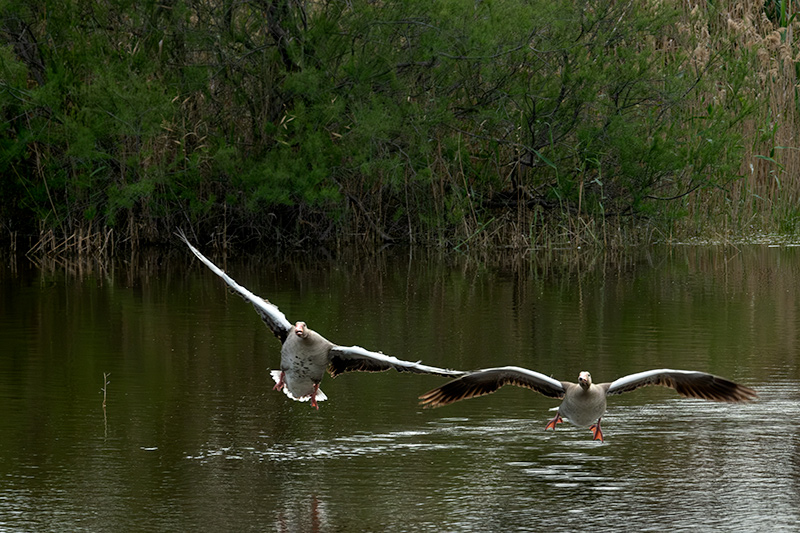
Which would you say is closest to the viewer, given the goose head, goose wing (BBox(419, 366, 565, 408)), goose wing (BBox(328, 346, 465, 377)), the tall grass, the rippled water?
the rippled water

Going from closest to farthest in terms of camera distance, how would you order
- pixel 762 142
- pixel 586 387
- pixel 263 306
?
pixel 586 387 → pixel 263 306 → pixel 762 142

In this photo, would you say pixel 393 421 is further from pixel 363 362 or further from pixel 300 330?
pixel 300 330

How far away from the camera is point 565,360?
38.3 ft

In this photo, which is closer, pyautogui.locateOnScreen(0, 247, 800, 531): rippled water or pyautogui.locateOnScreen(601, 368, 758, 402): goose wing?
pyautogui.locateOnScreen(0, 247, 800, 531): rippled water

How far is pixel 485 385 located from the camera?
8.32m

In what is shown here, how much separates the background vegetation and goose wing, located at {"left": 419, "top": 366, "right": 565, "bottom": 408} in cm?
1366

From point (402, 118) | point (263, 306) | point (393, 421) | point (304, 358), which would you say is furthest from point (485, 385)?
A: point (402, 118)

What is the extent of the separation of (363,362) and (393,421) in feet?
1.87

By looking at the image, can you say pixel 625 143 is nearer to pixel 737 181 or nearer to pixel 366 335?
pixel 737 181

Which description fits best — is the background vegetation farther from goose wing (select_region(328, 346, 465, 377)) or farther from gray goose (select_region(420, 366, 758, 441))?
gray goose (select_region(420, 366, 758, 441))

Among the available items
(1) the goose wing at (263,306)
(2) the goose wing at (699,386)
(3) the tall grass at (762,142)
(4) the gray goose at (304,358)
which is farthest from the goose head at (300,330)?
(3) the tall grass at (762,142)

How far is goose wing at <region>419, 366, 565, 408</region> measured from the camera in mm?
8023

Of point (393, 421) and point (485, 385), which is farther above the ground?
point (485, 385)

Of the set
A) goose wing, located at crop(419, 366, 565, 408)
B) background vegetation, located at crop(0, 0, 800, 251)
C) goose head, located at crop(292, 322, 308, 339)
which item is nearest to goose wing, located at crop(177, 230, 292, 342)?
goose head, located at crop(292, 322, 308, 339)
